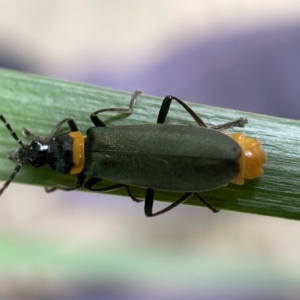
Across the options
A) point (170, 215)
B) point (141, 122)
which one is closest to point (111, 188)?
point (141, 122)

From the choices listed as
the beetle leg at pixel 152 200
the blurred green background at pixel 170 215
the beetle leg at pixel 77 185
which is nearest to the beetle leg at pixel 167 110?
the beetle leg at pixel 152 200

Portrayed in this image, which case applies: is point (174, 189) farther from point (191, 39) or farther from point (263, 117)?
point (191, 39)

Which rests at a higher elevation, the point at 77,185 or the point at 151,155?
the point at 151,155

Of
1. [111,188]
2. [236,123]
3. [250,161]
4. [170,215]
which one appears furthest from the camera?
[170,215]

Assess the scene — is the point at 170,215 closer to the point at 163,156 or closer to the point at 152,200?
the point at 152,200

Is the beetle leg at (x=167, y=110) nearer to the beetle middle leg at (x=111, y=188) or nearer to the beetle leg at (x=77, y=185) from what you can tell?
the beetle middle leg at (x=111, y=188)

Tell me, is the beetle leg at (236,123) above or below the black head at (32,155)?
above

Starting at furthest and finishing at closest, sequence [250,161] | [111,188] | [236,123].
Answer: [111,188] → [236,123] → [250,161]
